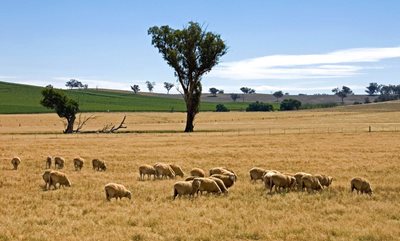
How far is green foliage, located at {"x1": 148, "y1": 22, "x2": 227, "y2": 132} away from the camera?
70188mm

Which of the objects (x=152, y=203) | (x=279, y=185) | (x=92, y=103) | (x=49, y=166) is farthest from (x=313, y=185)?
(x=92, y=103)

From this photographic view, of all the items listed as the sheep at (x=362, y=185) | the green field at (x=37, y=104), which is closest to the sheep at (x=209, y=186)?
the sheep at (x=362, y=185)

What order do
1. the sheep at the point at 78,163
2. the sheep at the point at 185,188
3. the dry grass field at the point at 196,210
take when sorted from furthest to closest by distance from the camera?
the sheep at the point at 78,163
the sheep at the point at 185,188
the dry grass field at the point at 196,210

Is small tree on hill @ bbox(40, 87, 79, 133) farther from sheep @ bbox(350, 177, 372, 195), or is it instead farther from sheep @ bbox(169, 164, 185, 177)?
sheep @ bbox(350, 177, 372, 195)

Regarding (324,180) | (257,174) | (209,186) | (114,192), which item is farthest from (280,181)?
(114,192)

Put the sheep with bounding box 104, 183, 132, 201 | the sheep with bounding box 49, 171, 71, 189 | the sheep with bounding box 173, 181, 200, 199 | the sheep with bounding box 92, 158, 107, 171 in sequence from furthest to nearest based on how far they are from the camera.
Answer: the sheep with bounding box 92, 158, 107, 171
the sheep with bounding box 49, 171, 71, 189
the sheep with bounding box 173, 181, 200, 199
the sheep with bounding box 104, 183, 132, 201

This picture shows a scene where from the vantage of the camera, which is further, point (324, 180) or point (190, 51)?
point (190, 51)

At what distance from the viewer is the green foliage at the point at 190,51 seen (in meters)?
70.2

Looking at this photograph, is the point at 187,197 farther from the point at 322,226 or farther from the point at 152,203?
the point at 322,226

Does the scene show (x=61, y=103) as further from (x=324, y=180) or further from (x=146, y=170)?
(x=324, y=180)

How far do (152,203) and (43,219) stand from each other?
412 cm

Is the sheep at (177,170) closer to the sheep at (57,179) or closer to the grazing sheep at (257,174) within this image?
the grazing sheep at (257,174)

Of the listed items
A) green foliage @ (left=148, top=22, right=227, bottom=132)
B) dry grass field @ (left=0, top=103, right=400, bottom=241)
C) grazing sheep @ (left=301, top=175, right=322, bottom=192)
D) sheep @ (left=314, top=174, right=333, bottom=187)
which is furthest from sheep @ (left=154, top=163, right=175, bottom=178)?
green foliage @ (left=148, top=22, right=227, bottom=132)

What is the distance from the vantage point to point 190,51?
7025cm
